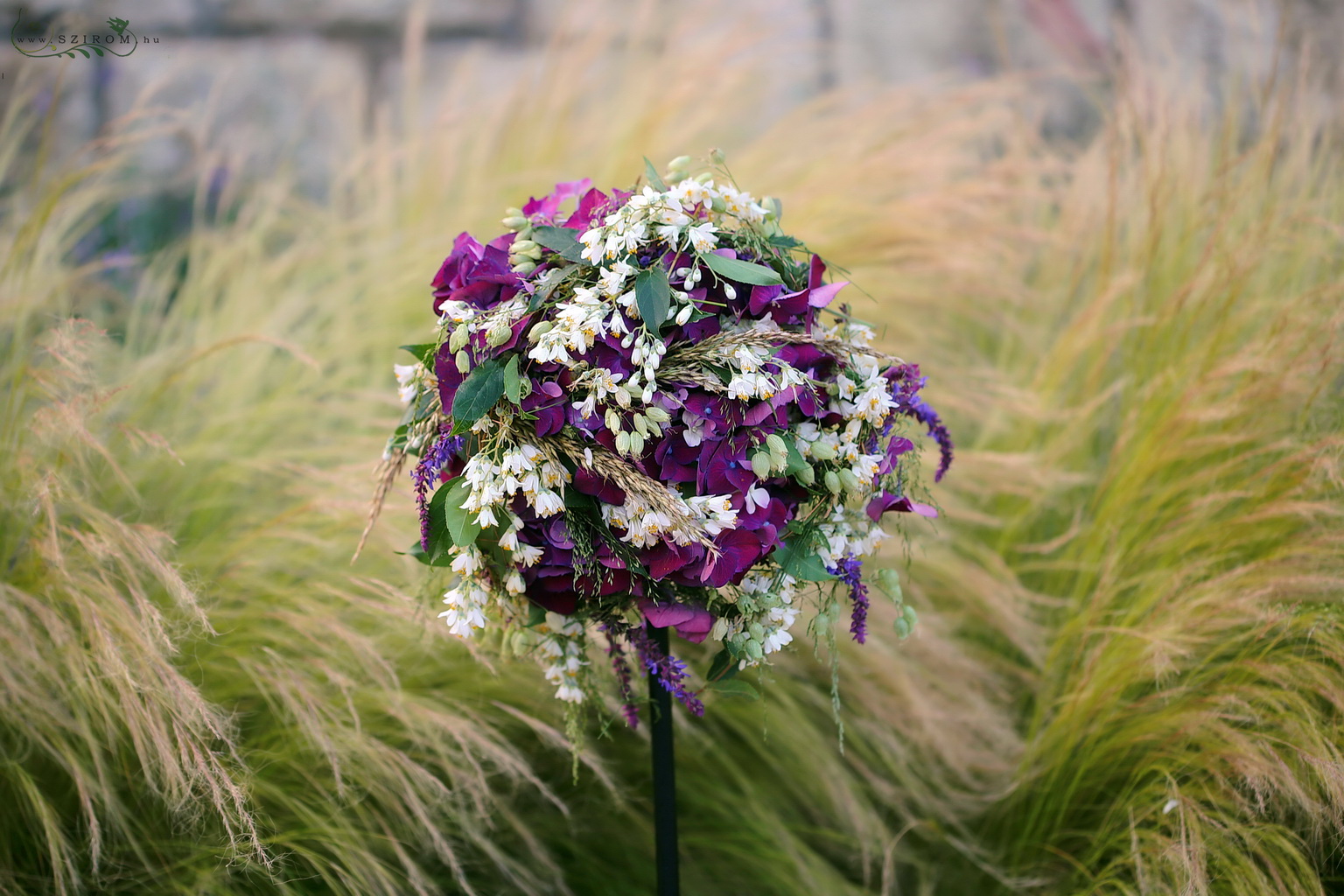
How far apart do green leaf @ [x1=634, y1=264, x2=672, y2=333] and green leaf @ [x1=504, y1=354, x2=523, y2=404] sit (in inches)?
4.7

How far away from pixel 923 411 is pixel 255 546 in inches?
38.0

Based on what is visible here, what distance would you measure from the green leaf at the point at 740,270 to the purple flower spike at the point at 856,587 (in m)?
0.29

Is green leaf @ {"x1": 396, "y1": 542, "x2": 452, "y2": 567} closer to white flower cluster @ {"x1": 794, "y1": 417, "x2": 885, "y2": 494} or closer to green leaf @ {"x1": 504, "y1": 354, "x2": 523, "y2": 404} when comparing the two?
green leaf @ {"x1": 504, "y1": 354, "x2": 523, "y2": 404}

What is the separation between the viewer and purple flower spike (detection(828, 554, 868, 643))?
34.5 inches

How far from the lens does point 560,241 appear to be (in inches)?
32.7

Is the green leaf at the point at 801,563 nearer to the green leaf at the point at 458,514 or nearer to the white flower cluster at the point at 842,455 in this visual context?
→ the white flower cluster at the point at 842,455

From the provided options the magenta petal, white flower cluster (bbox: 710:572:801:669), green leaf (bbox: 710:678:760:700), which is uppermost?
the magenta petal

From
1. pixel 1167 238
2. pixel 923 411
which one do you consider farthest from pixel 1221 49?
pixel 923 411

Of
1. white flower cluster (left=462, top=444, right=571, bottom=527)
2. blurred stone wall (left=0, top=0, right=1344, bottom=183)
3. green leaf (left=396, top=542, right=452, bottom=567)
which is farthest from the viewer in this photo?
blurred stone wall (left=0, top=0, right=1344, bottom=183)

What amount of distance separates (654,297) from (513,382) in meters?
0.14

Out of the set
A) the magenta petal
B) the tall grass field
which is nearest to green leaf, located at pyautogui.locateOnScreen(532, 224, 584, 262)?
the magenta petal

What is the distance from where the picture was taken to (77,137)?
8.22ft

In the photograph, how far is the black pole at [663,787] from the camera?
38.2 inches

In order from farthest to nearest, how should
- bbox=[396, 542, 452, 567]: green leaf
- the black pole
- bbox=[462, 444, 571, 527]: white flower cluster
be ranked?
1. the black pole
2. bbox=[396, 542, 452, 567]: green leaf
3. bbox=[462, 444, 571, 527]: white flower cluster
